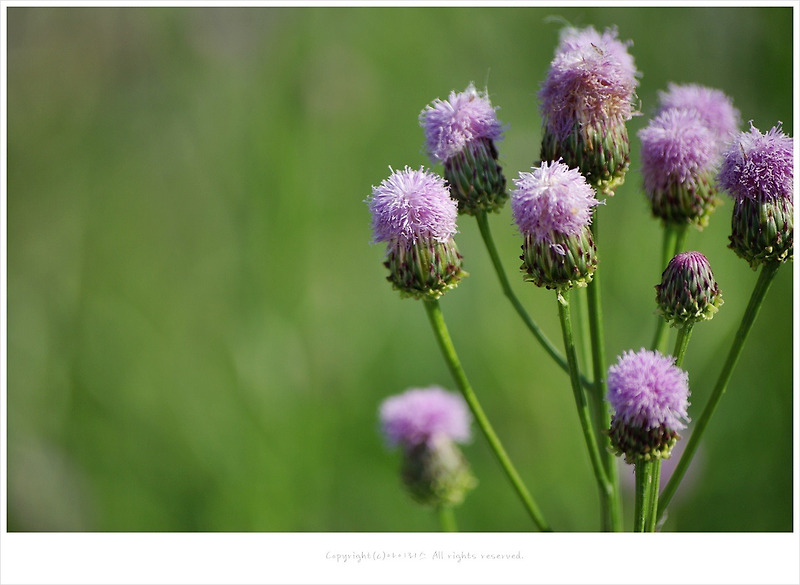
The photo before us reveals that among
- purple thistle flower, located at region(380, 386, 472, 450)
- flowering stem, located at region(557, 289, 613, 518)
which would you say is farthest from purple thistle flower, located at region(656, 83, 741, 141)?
purple thistle flower, located at region(380, 386, 472, 450)

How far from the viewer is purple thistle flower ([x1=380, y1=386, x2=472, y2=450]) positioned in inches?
104

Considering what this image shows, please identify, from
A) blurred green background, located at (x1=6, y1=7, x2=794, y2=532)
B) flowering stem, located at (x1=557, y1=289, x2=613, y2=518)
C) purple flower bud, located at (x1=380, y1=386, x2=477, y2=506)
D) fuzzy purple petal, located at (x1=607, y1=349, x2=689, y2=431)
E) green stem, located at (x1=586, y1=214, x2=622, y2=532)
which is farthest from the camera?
blurred green background, located at (x1=6, y1=7, x2=794, y2=532)

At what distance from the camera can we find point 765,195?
1626 millimetres

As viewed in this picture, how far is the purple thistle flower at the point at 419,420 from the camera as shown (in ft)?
8.70

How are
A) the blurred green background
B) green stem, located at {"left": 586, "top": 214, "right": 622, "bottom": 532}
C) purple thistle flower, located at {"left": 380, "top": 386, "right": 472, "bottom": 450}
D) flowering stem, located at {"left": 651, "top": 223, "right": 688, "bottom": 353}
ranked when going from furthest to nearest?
the blurred green background
purple thistle flower, located at {"left": 380, "top": 386, "right": 472, "bottom": 450}
flowering stem, located at {"left": 651, "top": 223, "right": 688, "bottom": 353}
green stem, located at {"left": 586, "top": 214, "right": 622, "bottom": 532}

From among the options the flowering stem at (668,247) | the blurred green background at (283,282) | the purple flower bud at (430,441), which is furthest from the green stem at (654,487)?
the blurred green background at (283,282)

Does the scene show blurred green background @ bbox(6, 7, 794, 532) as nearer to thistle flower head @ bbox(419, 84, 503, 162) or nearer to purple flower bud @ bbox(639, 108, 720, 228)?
purple flower bud @ bbox(639, 108, 720, 228)

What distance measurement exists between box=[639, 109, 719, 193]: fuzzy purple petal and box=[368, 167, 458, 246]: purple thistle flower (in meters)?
0.55

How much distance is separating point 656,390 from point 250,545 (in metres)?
1.33

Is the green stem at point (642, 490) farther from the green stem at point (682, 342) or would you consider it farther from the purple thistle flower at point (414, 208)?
the purple thistle flower at point (414, 208)

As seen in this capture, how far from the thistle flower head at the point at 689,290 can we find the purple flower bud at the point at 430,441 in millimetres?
1194

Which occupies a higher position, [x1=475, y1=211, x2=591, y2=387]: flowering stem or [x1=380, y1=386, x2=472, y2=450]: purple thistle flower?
[x1=475, y1=211, x2=591, y2=387]: flowering stem

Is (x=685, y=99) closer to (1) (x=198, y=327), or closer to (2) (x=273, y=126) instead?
(2) (x=273, y=126)

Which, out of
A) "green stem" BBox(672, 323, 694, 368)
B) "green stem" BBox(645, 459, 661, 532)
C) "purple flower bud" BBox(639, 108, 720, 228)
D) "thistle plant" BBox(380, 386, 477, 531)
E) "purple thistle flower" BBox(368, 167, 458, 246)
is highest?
"purple flower bud" BBox(639, 108, 720, 228)
